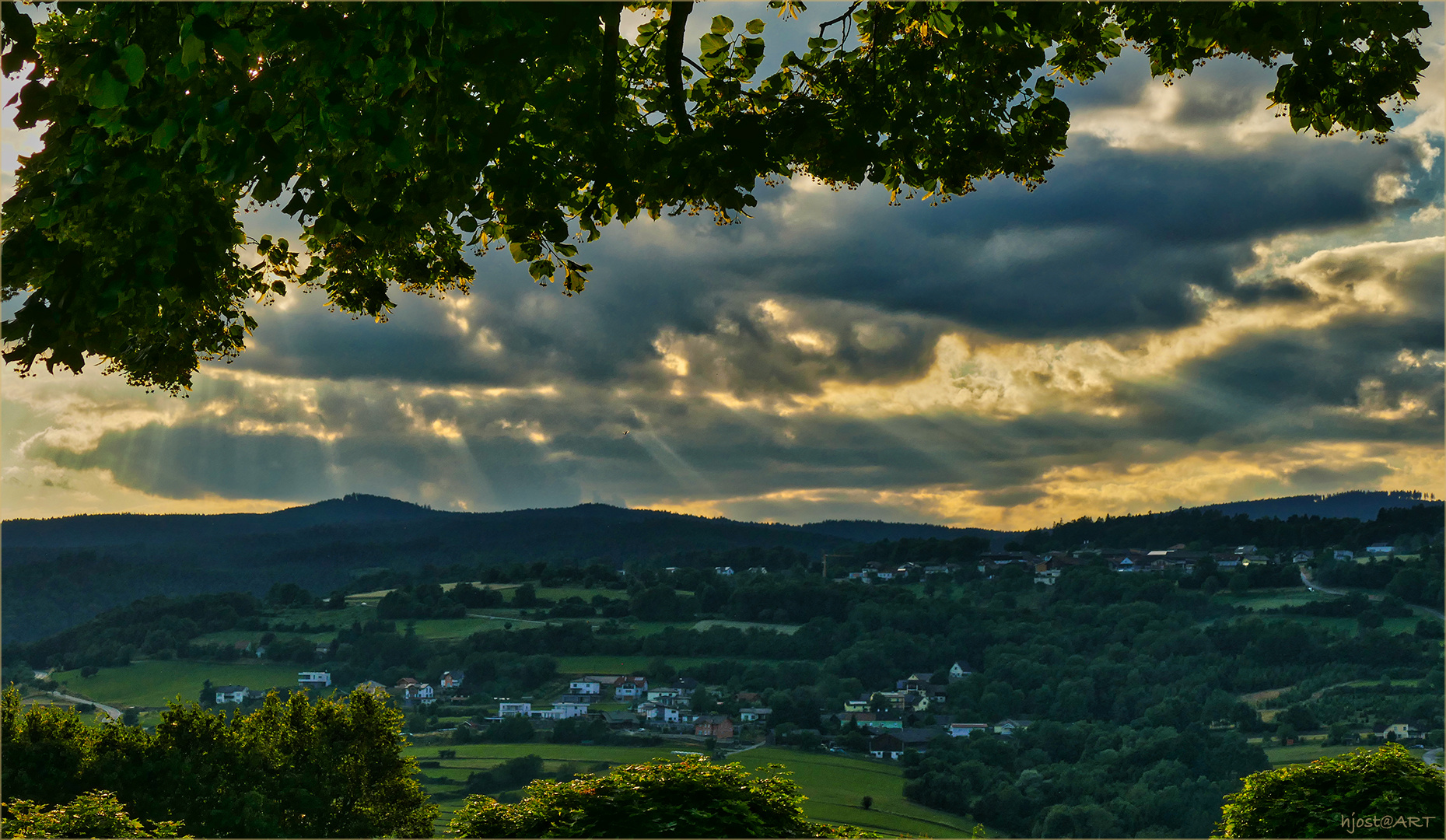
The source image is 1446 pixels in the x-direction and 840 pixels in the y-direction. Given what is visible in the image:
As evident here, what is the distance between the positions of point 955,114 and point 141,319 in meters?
9.26

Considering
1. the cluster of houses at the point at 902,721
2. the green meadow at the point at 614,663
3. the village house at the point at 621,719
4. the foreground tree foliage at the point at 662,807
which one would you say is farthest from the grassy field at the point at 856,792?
the foreground tree foliage at the point at 662,807

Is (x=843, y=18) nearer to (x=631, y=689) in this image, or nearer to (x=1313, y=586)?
(x=631, y=689)

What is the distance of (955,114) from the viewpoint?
39.2 feet

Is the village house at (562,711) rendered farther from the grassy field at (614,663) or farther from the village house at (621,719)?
the grassy field at (614,663)

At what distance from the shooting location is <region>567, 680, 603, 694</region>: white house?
93312mm

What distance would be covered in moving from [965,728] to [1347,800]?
242 ft

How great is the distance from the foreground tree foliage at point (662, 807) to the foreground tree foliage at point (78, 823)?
152 inches

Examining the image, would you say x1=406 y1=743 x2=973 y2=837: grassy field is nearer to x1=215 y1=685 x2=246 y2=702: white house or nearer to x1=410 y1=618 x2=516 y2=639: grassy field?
x1=215 y1=685 x2=246 y2=702: white house

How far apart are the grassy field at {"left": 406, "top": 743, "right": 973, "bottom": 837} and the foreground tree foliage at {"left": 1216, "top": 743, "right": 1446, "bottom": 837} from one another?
1989 inches

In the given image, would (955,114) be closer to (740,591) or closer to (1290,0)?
(1290,0)

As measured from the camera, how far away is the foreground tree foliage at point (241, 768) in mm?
18469

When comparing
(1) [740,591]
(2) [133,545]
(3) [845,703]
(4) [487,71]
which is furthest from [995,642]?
(2) [133,545]

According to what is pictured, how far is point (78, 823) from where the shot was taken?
11.1 metres

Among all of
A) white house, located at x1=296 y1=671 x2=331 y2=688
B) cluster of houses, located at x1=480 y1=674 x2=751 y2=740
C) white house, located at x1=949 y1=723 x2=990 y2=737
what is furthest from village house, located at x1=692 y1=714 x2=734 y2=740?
white house, located at x1=296 y1=671 x2=331 y2=688
